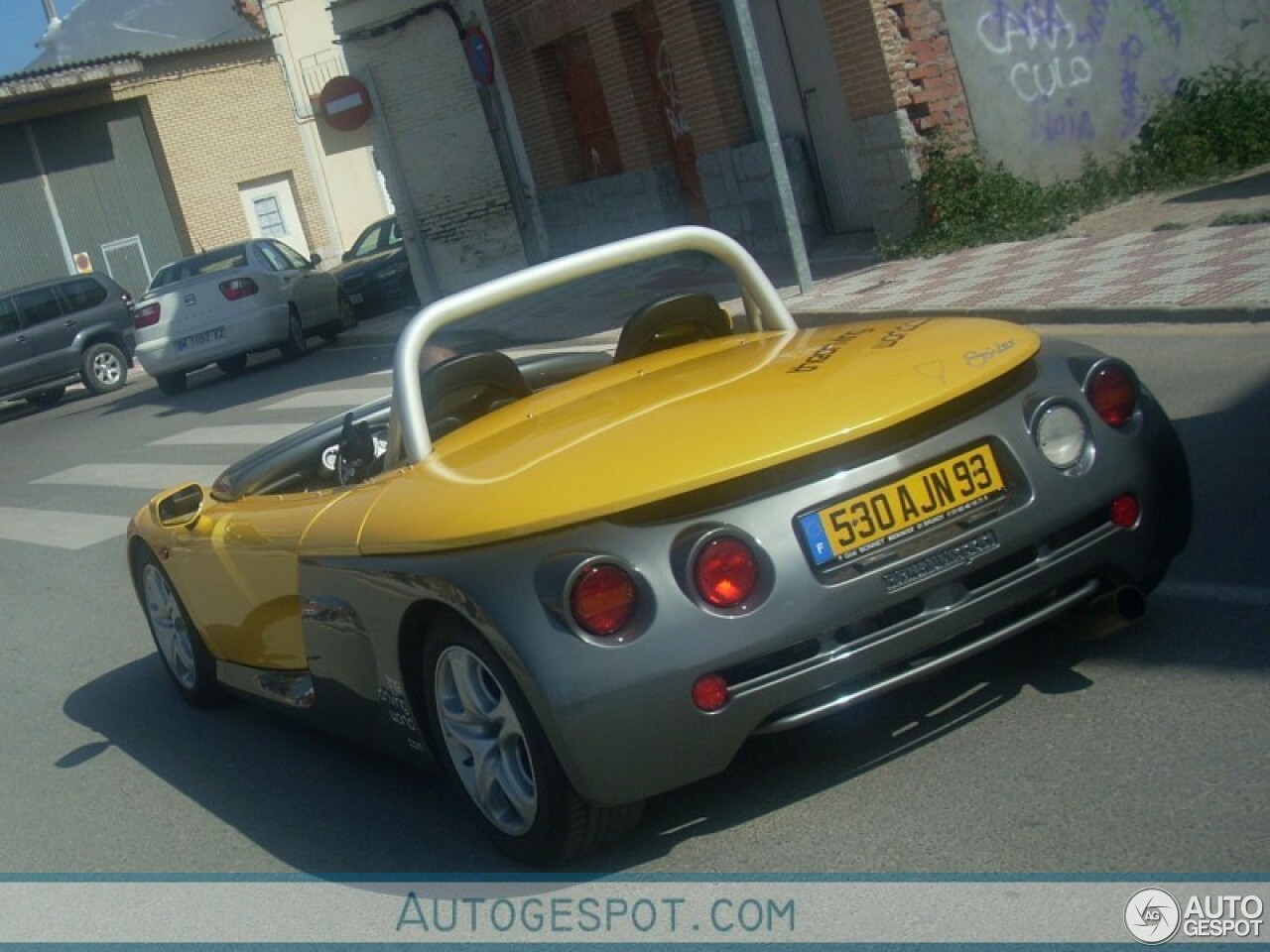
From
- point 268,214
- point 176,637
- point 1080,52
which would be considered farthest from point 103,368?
point 176,637

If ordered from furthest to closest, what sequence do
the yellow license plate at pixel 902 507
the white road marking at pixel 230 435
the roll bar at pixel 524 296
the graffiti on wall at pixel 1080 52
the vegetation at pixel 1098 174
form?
1. the graffiti on wall at pixel 1080 52
2. the vegetation at pixel 1098 174
3. the white road marking at pixel 230 435
4. the roll bar at pixel 524 296
5. the yellow license plate at pixel 902 507

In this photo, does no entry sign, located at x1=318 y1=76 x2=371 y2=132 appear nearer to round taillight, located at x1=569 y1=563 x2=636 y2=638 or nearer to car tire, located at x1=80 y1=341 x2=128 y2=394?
car tire, located at x1=80 y1=341 x2=128 y2=394

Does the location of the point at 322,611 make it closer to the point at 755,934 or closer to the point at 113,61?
the point at 755,934

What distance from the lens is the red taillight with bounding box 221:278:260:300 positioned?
69.6 feet

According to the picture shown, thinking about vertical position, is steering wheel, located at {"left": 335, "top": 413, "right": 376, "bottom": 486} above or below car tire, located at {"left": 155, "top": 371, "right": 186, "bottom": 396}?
above

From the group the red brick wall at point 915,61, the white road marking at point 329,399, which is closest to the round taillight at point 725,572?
the white road marking at point 329,399

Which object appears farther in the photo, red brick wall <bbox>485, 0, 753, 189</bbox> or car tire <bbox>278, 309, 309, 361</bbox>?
car tire <bbox>278, 309, 309, 361</bbox>

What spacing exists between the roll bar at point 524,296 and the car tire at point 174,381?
16545mm

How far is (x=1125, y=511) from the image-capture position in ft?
14.1

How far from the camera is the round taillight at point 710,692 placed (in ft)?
12.4

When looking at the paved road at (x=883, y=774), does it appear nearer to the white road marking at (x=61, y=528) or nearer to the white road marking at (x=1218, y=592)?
the white road marking at (x=1218, y=592)

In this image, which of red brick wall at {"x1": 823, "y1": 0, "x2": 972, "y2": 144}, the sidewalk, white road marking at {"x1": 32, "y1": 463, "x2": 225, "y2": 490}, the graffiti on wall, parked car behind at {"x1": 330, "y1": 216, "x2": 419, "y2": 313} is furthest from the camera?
parked car behind at {"x1": 330, "y1": 216, "x2": 419, "y2": 313}

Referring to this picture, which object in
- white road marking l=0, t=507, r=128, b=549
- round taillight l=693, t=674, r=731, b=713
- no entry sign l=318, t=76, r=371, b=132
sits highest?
no entry sign l=318, t=76, r=371, b=132

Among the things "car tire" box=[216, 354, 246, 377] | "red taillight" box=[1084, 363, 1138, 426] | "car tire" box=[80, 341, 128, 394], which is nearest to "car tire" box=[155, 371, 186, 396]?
"car tire" box=[216, 354, 246, 377]
